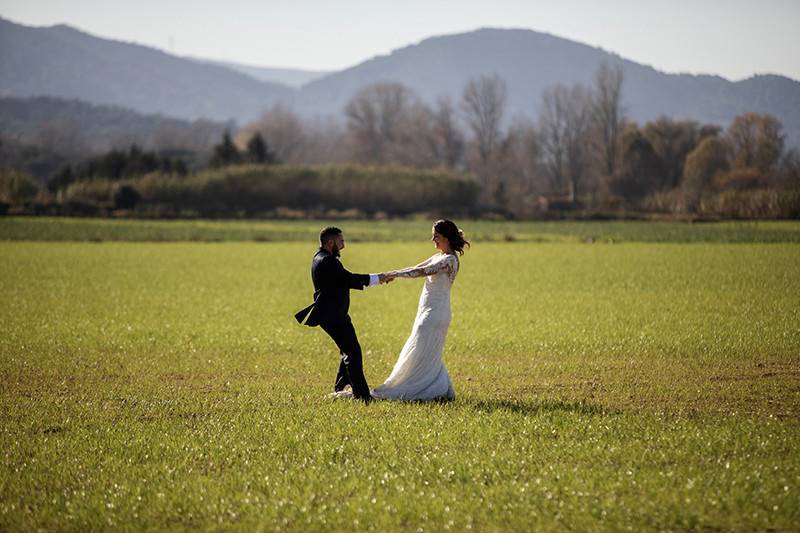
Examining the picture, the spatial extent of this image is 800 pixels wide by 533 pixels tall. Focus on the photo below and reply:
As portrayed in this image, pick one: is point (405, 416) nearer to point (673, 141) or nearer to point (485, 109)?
point (673, 141)

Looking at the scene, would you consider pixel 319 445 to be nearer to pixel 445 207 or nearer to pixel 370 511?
pixel 370 511

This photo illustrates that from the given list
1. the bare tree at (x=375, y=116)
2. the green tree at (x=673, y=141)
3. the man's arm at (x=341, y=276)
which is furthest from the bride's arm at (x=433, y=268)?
the bare tree at (x=375, y=116)

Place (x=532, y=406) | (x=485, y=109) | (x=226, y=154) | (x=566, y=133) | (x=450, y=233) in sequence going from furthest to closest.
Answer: (x=485, y=109) → (x=566, y=133) → (x=226, y=154) → (x=450, y=233) → (x=532, y=406)

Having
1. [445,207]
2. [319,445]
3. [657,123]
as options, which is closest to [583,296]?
[319,445]

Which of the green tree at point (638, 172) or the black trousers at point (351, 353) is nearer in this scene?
the black trousers at point (351, 353)

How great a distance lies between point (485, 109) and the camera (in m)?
150

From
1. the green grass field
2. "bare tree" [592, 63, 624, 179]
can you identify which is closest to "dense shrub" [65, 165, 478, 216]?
"bare tree" [592, 63, 624, 179]

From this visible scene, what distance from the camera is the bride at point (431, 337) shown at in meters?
13.1

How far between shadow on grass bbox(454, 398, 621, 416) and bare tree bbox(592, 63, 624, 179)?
397 feet

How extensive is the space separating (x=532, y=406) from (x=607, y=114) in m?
125

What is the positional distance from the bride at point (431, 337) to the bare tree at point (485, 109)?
136885 mm

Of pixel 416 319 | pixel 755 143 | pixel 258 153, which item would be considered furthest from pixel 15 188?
pixel 416 319

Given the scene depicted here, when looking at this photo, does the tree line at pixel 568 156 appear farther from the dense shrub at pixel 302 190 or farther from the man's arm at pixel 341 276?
the man's arm at pixel 341 276

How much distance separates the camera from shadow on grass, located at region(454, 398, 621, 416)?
12547mm
